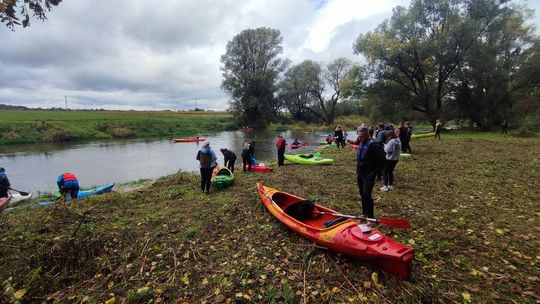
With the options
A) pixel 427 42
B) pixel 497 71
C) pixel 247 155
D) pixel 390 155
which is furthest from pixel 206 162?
pixel 497 71

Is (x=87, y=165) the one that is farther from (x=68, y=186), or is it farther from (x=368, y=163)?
(x=368, y=163)

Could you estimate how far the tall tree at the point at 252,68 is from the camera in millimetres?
58281

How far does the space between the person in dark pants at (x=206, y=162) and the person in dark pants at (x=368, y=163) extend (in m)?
5.92

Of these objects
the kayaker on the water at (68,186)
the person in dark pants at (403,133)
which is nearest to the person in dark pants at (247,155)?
the kayaker on the water at (68,186)

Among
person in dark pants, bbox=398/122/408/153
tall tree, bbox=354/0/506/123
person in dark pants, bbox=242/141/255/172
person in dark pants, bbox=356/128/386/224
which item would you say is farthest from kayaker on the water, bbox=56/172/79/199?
tall tree, bbox=354/0/506/123

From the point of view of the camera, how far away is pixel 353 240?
5.30 m

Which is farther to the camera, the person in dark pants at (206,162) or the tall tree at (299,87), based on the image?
the tall tree at (299,87)

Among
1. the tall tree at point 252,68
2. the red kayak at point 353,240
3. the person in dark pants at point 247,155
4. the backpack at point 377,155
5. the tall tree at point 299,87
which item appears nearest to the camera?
the red kayak at point 353,240

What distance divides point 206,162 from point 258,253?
5651 mm

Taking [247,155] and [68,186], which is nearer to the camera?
[68,186]

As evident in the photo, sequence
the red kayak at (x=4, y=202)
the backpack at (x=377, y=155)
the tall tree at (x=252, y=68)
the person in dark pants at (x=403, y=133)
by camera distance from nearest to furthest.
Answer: the backpack at (x=377, y=155), the red kayak at (x=4, y=202), the person in dark pants at (x=403, y=133), the tall tree at (x=252, y=68)

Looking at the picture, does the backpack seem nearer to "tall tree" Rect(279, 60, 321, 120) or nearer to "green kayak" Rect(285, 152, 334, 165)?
"green kayak" Rect(285, 152, 334, 165)

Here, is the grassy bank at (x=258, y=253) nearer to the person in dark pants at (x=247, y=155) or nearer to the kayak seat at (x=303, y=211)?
the kayak seat at (x=303, y=211)

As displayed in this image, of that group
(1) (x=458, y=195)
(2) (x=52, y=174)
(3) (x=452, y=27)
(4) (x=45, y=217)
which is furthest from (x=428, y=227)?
(3) (x=452, y=27)
